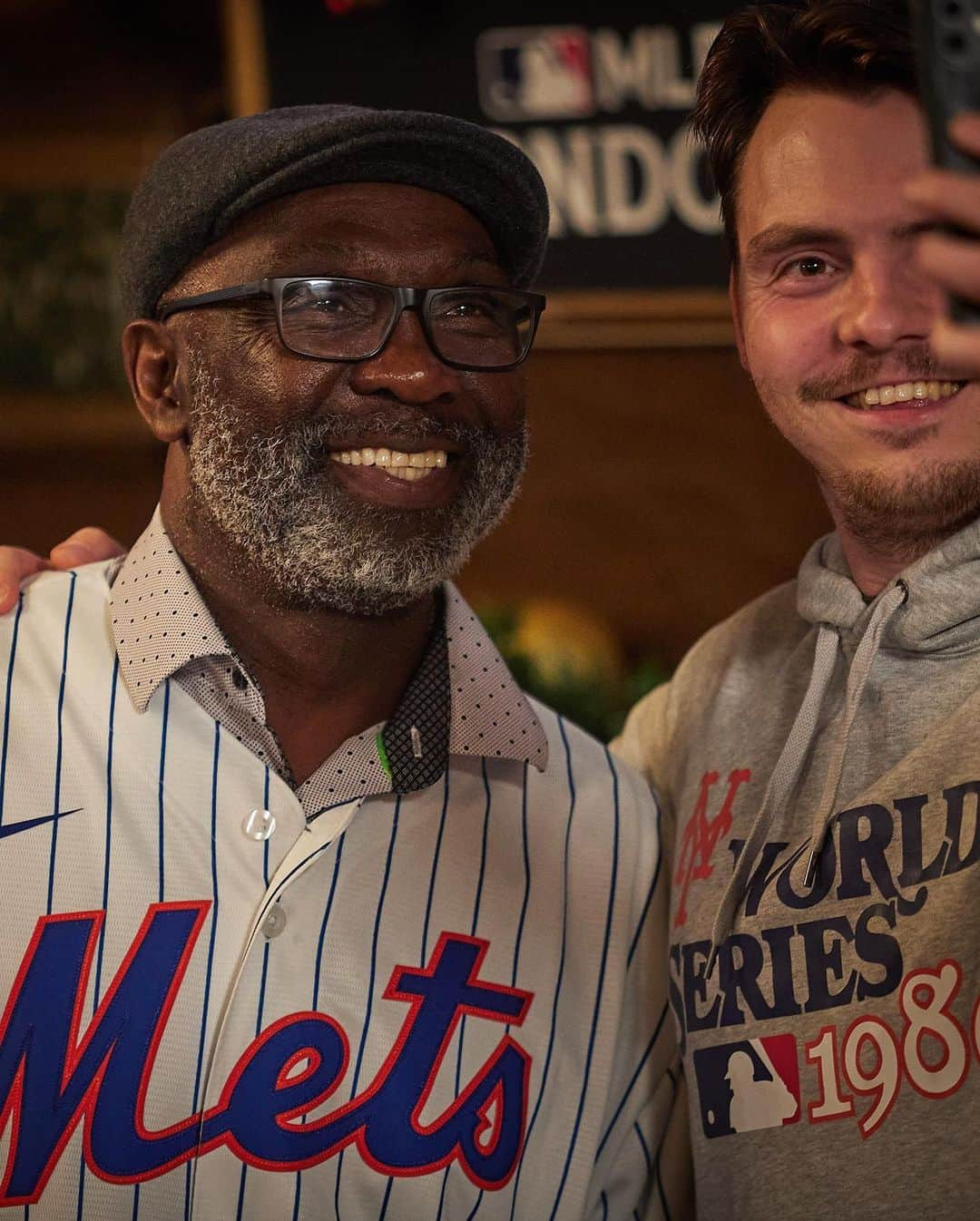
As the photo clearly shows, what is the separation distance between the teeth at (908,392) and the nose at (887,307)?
4 cm

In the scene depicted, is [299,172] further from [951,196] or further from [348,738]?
[951,196]

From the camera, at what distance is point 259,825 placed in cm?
162

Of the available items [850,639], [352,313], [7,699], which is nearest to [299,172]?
[352,313]

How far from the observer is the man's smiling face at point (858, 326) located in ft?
4.97

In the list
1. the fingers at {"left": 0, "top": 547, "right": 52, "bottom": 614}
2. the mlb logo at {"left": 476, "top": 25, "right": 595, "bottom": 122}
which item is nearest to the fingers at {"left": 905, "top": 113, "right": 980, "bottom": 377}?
the fingers at {"left": 0, "top": 547, "right": 52, "bottom": 614}

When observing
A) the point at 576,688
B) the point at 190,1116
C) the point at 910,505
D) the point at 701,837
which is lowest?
the point at 190,1116

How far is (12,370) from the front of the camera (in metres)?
3.97

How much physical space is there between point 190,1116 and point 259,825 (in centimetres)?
30

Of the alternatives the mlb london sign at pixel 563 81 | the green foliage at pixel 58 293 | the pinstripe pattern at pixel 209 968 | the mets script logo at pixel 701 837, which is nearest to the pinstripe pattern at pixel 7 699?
the pinstripe pattern at pixel 209 968

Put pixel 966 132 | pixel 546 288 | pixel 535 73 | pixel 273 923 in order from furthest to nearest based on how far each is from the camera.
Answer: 1. pixel 546 288
2. pixel 535 73
3. pixel 273 923
4. pixel 966 132

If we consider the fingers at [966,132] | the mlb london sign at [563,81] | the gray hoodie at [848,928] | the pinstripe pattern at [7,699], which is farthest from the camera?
the mlb london sign at [563,81]

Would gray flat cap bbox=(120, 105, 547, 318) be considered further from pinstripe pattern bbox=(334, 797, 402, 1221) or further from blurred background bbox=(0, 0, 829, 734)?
blurred background bbox=(0, 0, 829, 734)

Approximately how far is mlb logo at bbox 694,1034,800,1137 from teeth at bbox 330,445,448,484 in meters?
0.69

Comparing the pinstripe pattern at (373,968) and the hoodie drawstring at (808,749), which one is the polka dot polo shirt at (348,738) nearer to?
the pinstripe pattern at (373,968)
